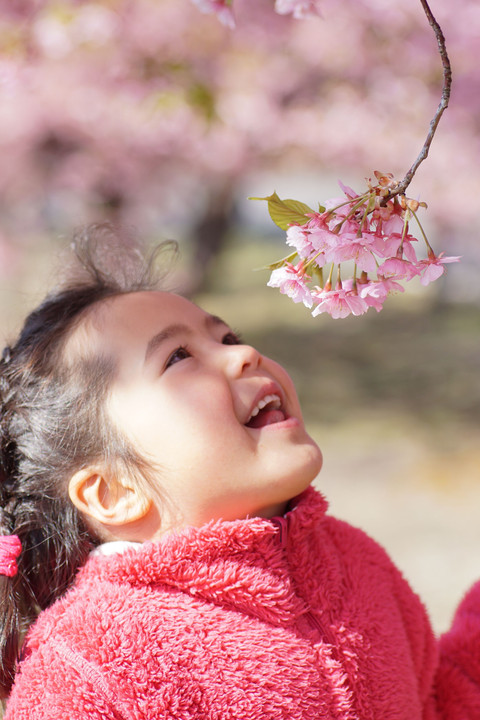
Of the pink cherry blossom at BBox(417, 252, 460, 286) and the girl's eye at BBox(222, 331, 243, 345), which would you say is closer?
the pink cherry blossom at BBox(417, 252, 460, 286)

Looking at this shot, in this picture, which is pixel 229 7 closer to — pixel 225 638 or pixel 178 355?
pixel 178 355

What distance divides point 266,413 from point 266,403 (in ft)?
0.06

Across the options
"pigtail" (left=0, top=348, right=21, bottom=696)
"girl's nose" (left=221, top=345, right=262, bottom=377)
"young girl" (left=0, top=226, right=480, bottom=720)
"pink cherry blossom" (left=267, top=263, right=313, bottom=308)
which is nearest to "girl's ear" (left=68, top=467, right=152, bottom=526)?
"young girl" (left=0, top=226, right=480, bottom=720)

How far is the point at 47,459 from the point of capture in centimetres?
115

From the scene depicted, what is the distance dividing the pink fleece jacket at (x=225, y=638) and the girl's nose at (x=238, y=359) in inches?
8.9

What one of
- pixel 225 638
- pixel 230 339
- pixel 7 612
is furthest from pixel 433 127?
pixel 7 612

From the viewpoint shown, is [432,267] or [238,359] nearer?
[432,267]

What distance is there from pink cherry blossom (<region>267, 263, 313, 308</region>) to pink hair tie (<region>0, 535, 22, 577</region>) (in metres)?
0.56

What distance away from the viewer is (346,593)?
46.7 inches

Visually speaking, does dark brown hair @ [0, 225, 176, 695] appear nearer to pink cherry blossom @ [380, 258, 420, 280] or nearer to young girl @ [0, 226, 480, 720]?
young girl @ [0, 226, 480, 720]

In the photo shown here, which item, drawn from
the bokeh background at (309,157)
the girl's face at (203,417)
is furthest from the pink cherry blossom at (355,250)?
the bokeh background at (309,157)

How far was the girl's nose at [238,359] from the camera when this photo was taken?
3.74 ft

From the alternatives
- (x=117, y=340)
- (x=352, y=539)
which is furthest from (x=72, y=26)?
(x=352, y=539)

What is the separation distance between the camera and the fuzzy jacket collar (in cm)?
105
